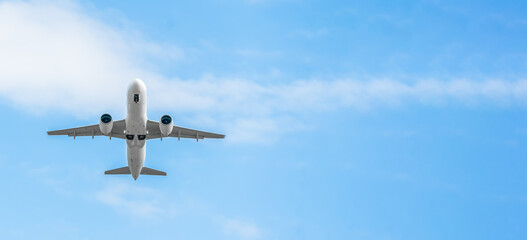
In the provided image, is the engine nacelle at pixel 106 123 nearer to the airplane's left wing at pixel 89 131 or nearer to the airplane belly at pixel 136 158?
the airplane's left wing at pixel 89 131

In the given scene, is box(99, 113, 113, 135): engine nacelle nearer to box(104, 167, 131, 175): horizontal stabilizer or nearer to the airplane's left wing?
the airplane's left wing

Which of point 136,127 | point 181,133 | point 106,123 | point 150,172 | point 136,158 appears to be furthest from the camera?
point 150,172

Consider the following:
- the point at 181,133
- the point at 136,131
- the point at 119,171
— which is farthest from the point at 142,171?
the point at 136,131

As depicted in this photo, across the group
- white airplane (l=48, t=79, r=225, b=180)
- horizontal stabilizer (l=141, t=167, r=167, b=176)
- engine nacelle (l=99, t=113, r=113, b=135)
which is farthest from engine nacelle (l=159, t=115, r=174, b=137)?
horizontal stabilizer (l=141, t=167, r=167, b=176)

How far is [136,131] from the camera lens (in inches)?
3029

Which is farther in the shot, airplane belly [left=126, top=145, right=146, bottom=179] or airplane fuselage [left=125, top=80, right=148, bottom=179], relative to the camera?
airplane belly [left=126, top=145, right=146, bottom=179]

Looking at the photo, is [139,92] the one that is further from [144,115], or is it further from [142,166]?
[142,166]

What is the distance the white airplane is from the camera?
240 ft

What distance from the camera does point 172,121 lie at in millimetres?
77188

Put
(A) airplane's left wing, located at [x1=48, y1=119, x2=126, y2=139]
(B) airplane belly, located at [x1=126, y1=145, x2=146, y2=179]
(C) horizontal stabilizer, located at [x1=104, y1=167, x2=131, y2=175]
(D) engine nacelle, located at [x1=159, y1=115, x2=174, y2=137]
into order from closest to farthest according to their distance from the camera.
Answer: (D) engine nacelle, located at [x1=159, y1=115, x2=174, y2=137] < (B) airplane belly, located at [x1=126, y1=145, x2=146, y2=179] < (A) airplane's left wing, located at [x1=48, y1=119, x2=126, y2=139] < (C) horizontal stabilizer, located at [x1=104, y1=167, x2=131, y2=175]

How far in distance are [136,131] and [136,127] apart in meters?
0.80

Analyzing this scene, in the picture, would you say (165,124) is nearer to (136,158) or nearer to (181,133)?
(136,158)

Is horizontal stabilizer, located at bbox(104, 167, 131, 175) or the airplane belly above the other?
the airplane belly

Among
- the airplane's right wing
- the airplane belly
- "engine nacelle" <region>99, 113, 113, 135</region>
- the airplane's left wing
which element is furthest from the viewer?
the airplane's right wing
